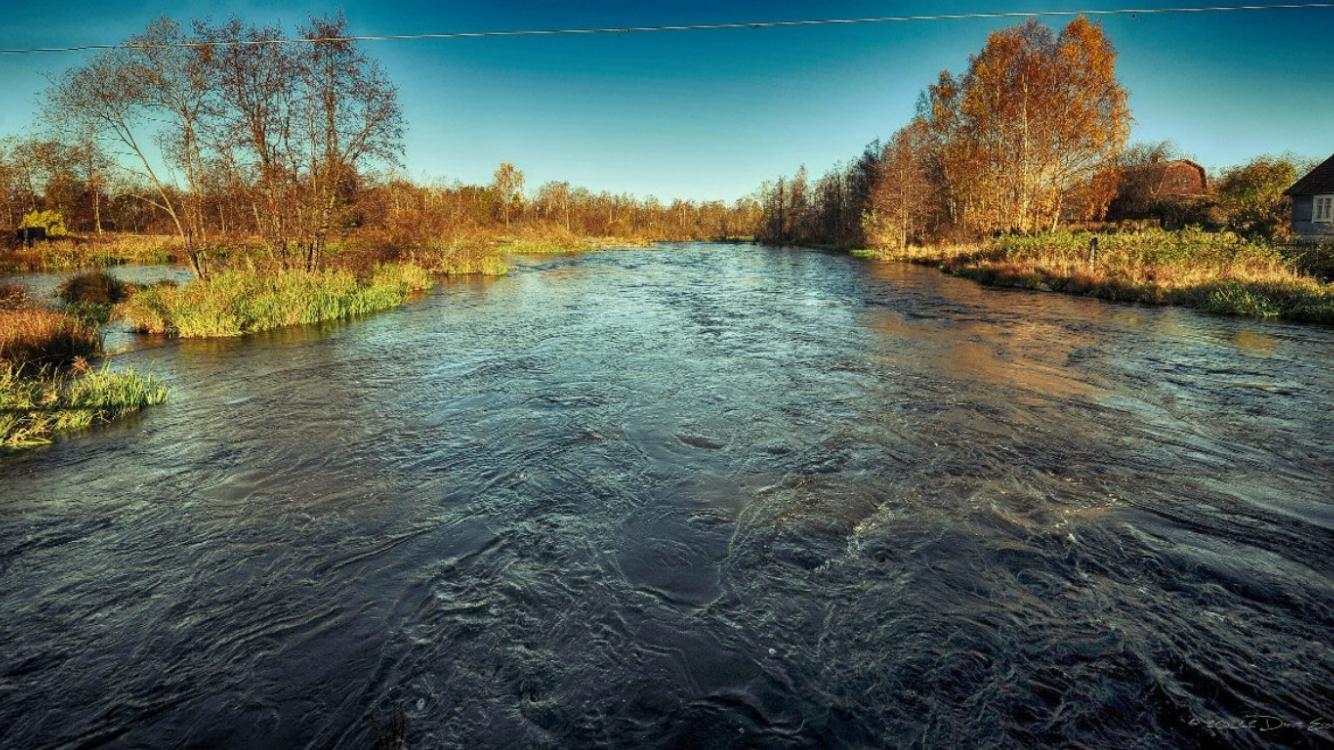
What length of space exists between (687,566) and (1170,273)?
20.8 meters

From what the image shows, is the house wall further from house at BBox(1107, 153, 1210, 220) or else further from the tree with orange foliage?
the tree with orange foliage

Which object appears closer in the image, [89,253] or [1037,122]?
[1037,122]

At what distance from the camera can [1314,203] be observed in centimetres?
2905

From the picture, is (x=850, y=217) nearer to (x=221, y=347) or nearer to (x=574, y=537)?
(x=221, y=347)

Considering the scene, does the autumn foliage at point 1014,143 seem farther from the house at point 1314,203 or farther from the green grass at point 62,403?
the green grass at point 62,403

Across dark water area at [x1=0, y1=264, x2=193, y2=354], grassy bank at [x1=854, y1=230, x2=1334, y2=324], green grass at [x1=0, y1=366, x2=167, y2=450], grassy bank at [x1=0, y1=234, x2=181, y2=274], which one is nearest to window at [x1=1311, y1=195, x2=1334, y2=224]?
grassy bank at [x1=854, y1=230, x2=1334, y2=324]

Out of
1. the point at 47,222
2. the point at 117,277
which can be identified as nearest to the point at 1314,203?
the point at 117,277

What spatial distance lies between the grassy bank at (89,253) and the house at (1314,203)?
5176cm

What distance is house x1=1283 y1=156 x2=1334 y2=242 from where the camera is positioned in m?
28.1

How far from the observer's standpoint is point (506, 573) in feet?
13.8

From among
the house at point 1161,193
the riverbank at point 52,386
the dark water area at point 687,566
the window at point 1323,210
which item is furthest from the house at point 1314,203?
the riverbank at point 52,386

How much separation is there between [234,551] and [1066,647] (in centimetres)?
563

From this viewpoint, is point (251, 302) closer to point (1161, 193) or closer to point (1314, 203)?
point (1314, 203)

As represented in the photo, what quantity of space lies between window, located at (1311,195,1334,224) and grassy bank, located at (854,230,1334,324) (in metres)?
11.9
